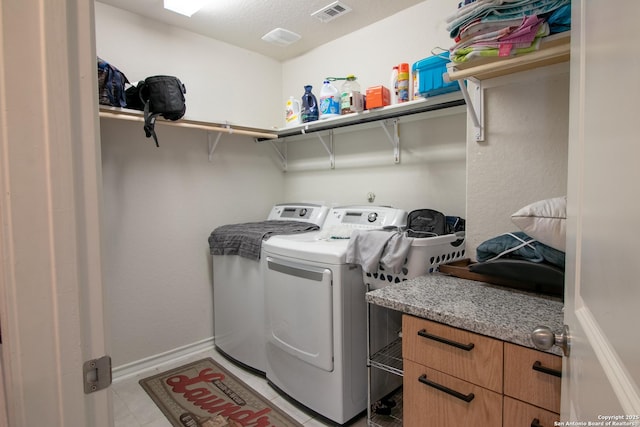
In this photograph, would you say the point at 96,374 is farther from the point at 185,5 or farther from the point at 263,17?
the point at 263,17

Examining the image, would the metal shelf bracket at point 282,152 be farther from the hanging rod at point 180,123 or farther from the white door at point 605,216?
the white door at point 605,216

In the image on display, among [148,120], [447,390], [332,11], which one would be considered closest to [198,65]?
[148,120]

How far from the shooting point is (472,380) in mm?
1045

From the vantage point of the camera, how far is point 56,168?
19.1 inches

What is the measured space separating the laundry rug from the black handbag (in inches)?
63.8

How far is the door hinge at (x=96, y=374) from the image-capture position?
1.74 ft

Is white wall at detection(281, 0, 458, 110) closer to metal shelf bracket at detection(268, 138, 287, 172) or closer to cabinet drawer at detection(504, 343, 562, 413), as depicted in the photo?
metal shelf bracket at detection(268, 138, 287, 172)

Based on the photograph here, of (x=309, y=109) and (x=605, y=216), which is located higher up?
(x=309, y=109)

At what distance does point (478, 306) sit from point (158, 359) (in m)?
2.35

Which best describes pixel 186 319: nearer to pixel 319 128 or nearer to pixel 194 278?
pixel 194 278

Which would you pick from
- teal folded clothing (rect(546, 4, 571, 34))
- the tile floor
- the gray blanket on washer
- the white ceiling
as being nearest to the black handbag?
the white ceiling

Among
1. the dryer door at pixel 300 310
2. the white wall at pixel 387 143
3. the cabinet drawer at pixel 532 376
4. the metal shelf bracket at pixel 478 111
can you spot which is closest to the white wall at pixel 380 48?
the white wall at pixel 387 143

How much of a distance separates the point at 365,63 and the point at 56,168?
244 cm

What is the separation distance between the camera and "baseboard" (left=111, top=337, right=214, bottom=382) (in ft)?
7.82
